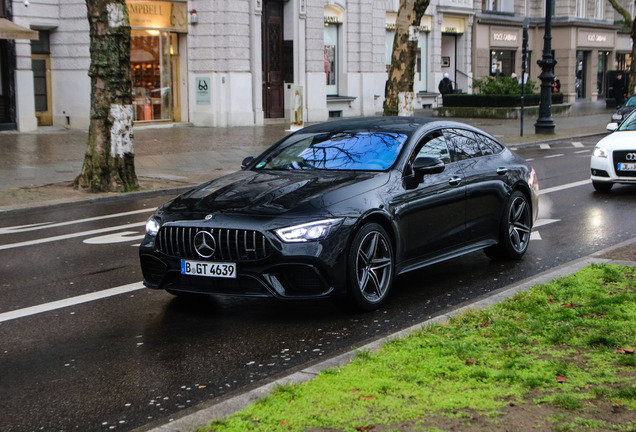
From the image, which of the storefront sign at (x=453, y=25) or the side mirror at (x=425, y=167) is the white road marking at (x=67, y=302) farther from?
the storefront sign at (x=453, y=25)

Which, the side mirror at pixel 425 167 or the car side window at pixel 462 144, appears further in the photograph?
the car side window at pixel 462 144

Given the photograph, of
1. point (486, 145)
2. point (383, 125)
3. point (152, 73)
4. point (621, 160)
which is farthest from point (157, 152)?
point (383, 125)

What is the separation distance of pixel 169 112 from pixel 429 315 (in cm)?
2679

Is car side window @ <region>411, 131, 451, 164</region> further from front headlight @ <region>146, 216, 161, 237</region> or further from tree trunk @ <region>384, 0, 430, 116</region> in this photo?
tree trunk @ <region>384, 0, 430, 116</region>

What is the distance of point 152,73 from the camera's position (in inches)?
1280

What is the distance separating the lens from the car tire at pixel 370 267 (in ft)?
23.6

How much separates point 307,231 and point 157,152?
17049 millimetres

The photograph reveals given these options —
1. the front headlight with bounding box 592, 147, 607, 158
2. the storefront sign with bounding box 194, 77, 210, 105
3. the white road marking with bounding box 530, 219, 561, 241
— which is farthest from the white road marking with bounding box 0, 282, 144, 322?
the storefront sign with bounding box 194, 77, 210, 105

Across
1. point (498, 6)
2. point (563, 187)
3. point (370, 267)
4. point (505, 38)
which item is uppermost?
point (498, 6)

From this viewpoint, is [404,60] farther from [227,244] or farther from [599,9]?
[599,9]

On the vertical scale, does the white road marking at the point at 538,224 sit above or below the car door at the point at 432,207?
below

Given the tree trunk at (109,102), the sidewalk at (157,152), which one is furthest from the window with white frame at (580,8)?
the tree trunk at (109,102)

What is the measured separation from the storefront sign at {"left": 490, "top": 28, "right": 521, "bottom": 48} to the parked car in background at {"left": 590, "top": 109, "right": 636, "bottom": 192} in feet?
124

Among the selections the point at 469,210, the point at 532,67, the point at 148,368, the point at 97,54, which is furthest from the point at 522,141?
the point at 532,67
